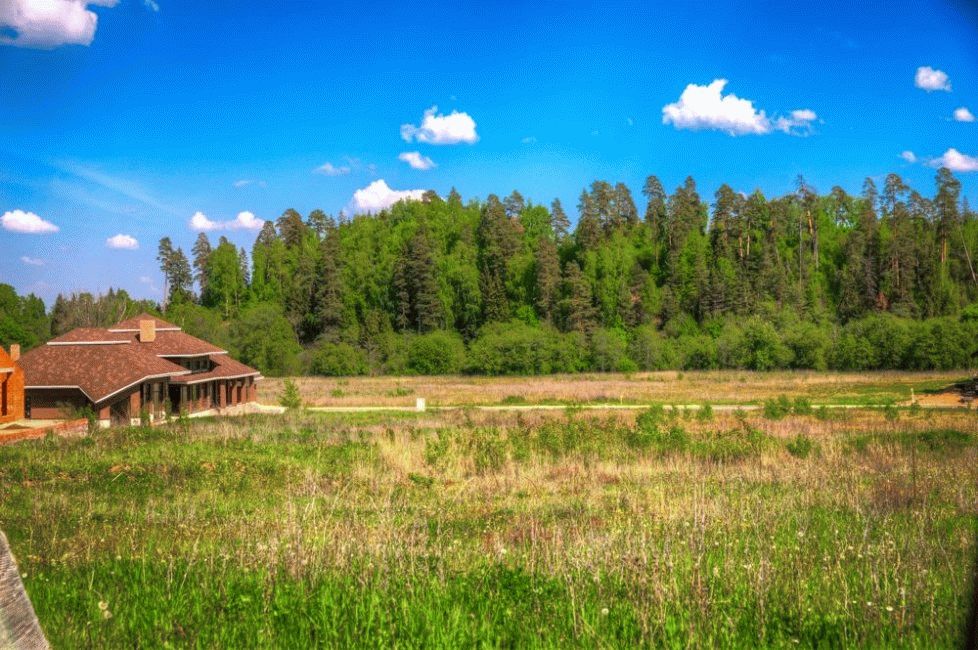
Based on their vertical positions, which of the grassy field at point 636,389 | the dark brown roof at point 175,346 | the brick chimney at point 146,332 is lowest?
the grassy field at point 636,389

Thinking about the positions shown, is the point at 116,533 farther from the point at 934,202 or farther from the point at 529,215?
the point at 529,215

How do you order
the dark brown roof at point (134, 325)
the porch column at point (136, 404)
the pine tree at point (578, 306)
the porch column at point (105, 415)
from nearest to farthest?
the porch column at point (105, 415) → the porch column at point (136, 404) → the dark brown roof at point (134, 325) → the pine tree at point (578, 306)

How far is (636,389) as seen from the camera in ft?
167

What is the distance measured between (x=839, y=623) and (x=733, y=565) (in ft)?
3.84

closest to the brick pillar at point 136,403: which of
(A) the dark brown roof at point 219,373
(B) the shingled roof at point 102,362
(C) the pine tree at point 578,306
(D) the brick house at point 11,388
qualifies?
(B) the shingled roof at point 102,362

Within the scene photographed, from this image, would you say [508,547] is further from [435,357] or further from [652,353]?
[652,353]

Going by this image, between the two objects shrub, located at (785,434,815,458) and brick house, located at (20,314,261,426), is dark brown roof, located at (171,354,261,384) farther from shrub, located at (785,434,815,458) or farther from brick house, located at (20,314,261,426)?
shrub, located at (785,434,815,458)

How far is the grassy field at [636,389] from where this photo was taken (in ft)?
139

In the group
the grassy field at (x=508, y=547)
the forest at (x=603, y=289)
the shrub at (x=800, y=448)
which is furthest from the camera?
the forest at (x=603, y=289)

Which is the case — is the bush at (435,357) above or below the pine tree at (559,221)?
below

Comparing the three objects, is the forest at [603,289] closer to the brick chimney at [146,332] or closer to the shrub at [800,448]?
→ the brick chimney at [146,332]

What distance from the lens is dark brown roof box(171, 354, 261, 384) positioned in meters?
37.9

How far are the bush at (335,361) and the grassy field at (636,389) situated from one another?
4.03 metres

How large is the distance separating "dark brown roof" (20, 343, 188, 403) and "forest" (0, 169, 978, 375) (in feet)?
97.7
